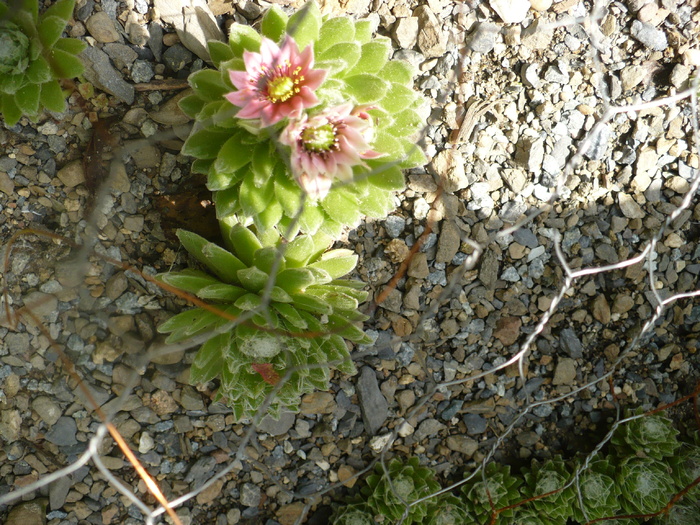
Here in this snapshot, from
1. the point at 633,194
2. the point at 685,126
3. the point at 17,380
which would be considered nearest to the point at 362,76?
the point at 633,194

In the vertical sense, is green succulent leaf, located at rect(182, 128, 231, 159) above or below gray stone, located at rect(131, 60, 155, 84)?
below

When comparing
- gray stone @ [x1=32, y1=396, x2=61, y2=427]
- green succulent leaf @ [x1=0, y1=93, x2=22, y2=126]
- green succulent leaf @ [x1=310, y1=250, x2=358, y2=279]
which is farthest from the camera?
gray stone @ [x1=32, y1=396, x2=61, y2=427]

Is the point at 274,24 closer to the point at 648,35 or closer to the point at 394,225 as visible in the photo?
the point at 394,225

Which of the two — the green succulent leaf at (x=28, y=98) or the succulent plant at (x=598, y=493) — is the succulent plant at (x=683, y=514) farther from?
the green succulent leaf at (x=28, y=98)

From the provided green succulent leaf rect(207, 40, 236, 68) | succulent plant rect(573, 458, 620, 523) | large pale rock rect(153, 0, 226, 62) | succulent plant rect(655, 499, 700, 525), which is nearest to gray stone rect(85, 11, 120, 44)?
large pale rock rect(153, 0, 226, 62)

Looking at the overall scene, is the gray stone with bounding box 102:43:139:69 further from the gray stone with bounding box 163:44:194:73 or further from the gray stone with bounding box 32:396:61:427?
the gray stone with bounding box 32:396:61:427

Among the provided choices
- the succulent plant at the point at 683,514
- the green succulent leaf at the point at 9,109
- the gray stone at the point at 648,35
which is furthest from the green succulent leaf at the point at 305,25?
the succulent plant at the point at 683,514

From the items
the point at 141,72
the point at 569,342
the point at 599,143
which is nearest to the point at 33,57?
the point at 141,72
